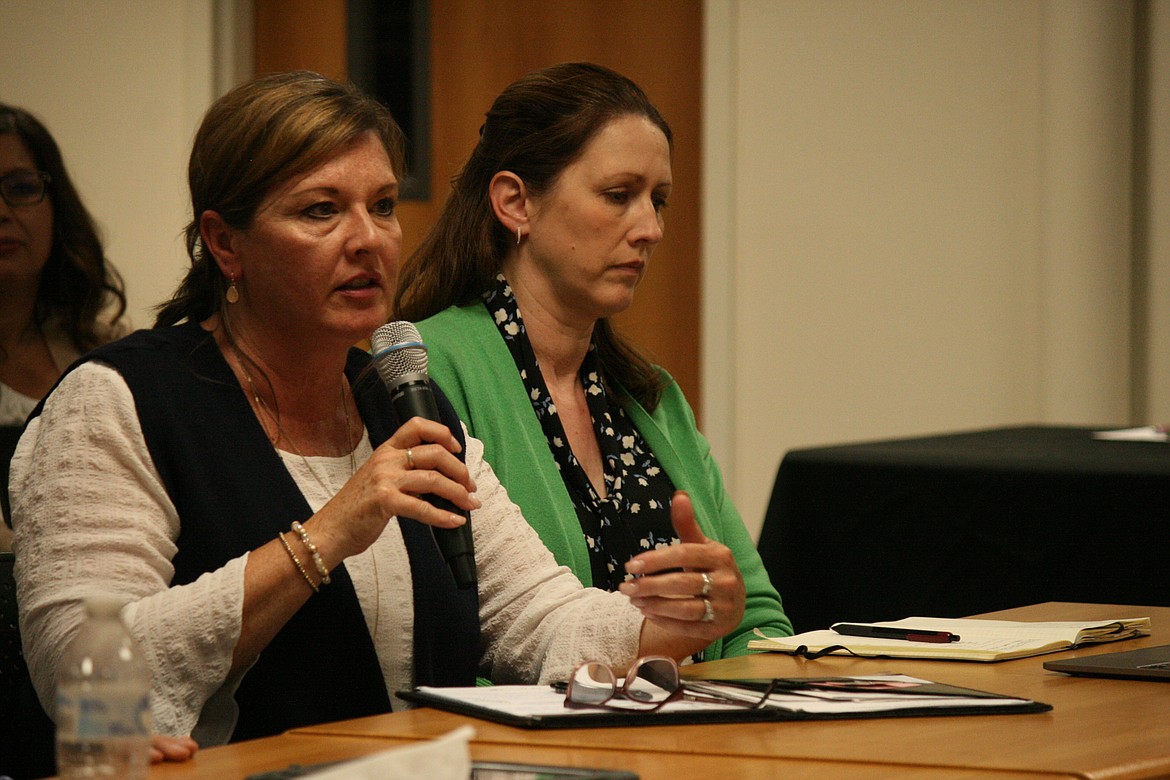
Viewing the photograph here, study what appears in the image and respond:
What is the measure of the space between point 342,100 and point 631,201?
79cm

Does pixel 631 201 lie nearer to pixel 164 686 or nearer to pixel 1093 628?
pixel 1093 628

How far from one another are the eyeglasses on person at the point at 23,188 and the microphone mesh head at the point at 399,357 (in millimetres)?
1871

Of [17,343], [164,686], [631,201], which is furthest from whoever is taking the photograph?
[17,343]

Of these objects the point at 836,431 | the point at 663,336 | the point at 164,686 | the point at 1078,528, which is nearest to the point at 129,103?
the point at 663,336

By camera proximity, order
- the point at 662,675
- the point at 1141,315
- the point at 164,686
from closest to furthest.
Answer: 1. the point at 662,675
2. the point at 164,686
3. the point at 1141,315

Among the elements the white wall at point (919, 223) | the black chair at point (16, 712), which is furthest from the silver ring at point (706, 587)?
the white wall at point (919, 223)

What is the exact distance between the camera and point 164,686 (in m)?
1.63

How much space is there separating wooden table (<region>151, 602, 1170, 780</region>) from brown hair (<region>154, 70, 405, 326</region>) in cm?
74

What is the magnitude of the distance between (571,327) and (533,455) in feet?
1.04

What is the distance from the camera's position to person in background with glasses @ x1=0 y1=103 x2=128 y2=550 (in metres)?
3.32

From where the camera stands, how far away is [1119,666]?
1.65 metres

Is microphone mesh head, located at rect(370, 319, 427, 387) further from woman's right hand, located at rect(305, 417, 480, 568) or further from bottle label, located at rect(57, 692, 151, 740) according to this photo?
bottle label, located at rect(57, 692, 151, 740)

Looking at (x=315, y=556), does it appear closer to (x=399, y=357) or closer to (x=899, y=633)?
(x=399, y=357)

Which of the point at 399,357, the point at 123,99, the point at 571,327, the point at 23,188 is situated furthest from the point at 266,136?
the point at 123,99
